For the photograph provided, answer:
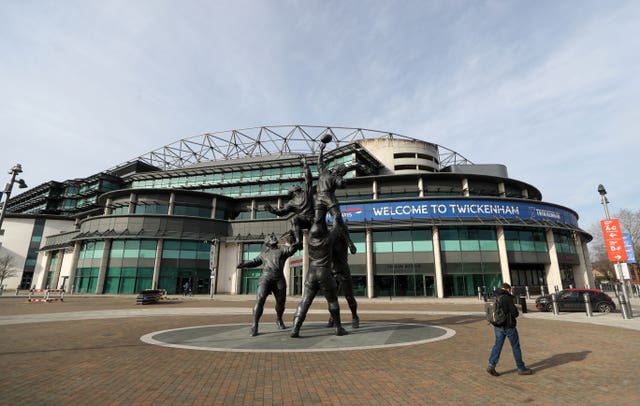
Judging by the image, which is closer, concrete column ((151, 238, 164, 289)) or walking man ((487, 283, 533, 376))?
walking man ((487, 283, 533, 376))

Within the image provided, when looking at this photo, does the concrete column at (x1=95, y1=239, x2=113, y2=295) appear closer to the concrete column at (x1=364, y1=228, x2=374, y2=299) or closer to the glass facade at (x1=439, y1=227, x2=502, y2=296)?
the concrete column at (x1=364, y1=228, x2=374, y2=299)

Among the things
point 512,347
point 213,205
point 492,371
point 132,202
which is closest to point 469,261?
point 512,347

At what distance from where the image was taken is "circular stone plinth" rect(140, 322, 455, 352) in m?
7.72

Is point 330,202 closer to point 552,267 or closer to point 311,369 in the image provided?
point 311,369

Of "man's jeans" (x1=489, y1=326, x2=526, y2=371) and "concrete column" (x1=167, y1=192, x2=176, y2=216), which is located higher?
"concrete column" (x1=167, y1=192, x2=176, y2=216)

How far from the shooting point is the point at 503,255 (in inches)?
1299

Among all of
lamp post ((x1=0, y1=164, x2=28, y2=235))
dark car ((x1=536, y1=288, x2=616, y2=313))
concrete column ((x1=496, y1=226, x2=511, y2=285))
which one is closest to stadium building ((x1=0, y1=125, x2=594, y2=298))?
concrete column ((x1=496, y1=226, x2=511, y2=285))

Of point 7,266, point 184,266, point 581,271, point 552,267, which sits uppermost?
point 7,266

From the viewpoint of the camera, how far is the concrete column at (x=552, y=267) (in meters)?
34.3

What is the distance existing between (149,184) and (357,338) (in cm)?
6715

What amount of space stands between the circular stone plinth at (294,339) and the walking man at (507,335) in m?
2.76

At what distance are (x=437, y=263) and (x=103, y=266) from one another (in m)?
41.4

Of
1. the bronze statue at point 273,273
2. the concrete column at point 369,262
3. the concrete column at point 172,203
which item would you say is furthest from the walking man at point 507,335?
the concrete column at point 172,203

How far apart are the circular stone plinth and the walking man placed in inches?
109
